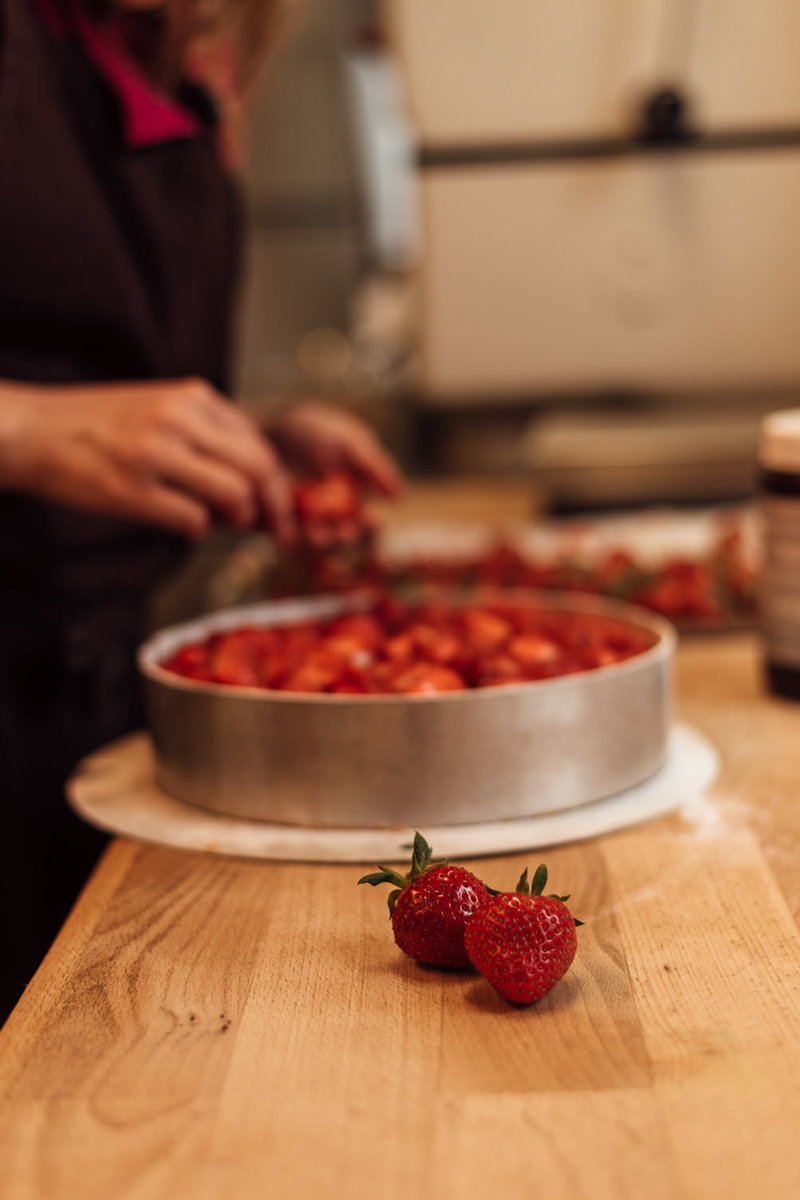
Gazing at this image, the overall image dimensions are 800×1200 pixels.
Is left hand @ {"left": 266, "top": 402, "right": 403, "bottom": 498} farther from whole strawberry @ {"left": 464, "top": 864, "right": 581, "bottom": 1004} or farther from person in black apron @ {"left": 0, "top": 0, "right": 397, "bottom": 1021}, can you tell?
whole strawberry @ {"left": 464, "top": 864, "right": 581, "bottom": 1004}

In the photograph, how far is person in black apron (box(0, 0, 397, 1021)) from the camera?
1.15 meters

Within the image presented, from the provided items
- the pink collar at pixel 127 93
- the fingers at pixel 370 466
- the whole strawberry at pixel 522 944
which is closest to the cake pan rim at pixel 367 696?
the whole strawberry at pixel 522 944

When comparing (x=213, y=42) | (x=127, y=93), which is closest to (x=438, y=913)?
(x=127, y=93)

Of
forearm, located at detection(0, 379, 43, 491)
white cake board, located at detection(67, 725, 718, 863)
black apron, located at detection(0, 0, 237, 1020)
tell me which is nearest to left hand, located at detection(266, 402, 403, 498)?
black apron, located at detection(0, 0, 237, 1020)

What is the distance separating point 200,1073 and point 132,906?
21cm

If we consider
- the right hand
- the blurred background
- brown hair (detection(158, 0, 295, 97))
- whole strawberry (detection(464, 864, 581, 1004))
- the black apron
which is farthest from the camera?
the blurred background

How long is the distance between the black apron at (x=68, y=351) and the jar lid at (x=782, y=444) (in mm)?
612

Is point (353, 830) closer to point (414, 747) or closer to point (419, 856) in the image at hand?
point (414, 747)

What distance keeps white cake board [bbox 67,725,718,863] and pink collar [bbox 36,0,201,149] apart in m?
0.67

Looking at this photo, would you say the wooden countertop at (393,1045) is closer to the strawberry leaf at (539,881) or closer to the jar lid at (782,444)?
the strawberry leaf at (539,881)

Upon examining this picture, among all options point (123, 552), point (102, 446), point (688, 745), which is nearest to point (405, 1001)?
point (688, 745)

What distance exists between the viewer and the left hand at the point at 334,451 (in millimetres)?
1559

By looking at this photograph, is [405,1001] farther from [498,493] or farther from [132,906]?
[498,493]

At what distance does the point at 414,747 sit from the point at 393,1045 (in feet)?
0.84
